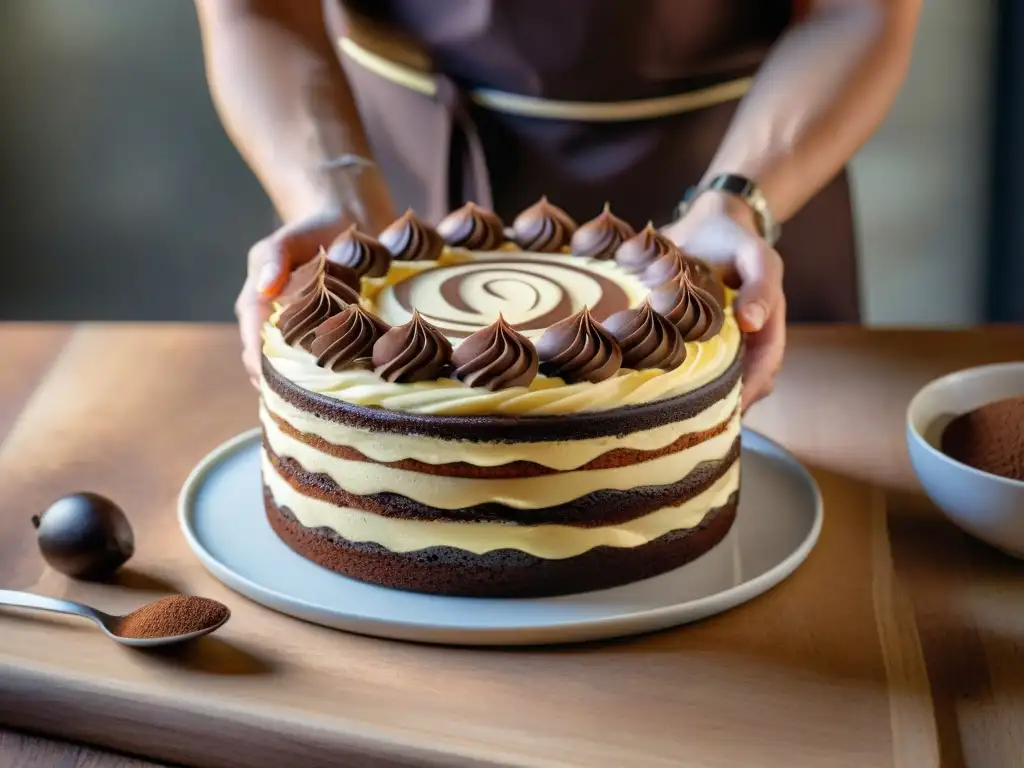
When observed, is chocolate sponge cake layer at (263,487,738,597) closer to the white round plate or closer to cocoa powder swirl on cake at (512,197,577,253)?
the white round plate

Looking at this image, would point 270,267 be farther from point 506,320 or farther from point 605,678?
point 605,678

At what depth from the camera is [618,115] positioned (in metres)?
2.30

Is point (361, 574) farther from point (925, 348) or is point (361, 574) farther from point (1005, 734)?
point (925, 348)

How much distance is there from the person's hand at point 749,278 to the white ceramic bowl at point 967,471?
8.4 inches

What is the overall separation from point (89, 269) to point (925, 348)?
2.94m

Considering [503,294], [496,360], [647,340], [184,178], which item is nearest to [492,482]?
[496,360]

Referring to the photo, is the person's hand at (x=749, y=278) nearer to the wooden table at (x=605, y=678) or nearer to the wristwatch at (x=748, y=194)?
the wristwatch at (x=748, y=194)

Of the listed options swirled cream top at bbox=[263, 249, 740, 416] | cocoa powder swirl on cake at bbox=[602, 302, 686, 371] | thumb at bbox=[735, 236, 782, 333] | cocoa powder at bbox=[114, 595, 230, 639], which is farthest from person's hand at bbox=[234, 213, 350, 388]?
thumb at bbox=[735, 236, 782, 333]

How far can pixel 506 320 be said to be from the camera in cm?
154

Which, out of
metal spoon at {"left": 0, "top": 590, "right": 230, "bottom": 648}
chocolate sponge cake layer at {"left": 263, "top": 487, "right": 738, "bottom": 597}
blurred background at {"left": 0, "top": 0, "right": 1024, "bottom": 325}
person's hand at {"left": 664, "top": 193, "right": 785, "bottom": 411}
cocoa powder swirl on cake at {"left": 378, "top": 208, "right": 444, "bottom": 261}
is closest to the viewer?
metal spoon at {"left": 0, "top": 590, "right": 230, "bottom": 648}

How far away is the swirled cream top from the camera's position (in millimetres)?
1350

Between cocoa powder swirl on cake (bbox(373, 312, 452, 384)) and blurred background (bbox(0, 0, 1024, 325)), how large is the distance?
268cm

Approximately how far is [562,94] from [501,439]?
1.12 m

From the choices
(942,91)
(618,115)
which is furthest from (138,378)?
(942,91)
